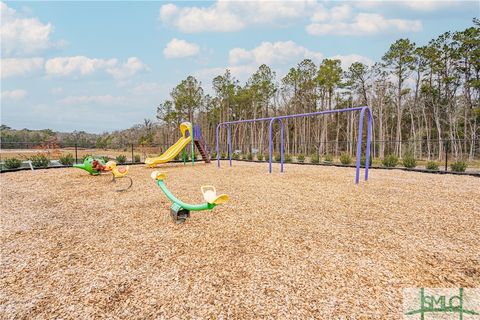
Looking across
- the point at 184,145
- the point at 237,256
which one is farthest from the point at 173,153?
the point at 237,256

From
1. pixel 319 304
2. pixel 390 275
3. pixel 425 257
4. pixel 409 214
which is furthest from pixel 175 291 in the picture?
pixel 409 214

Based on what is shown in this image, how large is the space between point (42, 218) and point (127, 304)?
130 inches

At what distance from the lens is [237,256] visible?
289 centimetres

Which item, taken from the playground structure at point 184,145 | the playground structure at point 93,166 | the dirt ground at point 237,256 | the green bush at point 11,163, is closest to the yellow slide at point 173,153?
the playground structure at point 184,145

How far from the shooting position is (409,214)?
429 cm

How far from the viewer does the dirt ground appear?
6.89 feet

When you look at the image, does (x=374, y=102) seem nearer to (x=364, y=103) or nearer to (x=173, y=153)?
(x=364, y=103)

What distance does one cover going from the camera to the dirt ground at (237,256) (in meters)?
2.10

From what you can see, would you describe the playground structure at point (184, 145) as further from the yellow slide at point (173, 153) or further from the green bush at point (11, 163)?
the green bush at point (11, 163)

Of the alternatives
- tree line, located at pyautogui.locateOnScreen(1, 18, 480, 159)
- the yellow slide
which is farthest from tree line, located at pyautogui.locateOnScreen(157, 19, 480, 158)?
the yellow slide

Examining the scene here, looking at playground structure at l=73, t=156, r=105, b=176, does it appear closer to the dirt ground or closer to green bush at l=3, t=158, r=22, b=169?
the dirt ground

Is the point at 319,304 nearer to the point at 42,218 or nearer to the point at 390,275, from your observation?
the point at 390,275

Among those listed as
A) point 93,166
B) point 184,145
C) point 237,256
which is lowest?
point 237,256

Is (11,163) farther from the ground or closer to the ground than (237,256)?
farther from the ground
